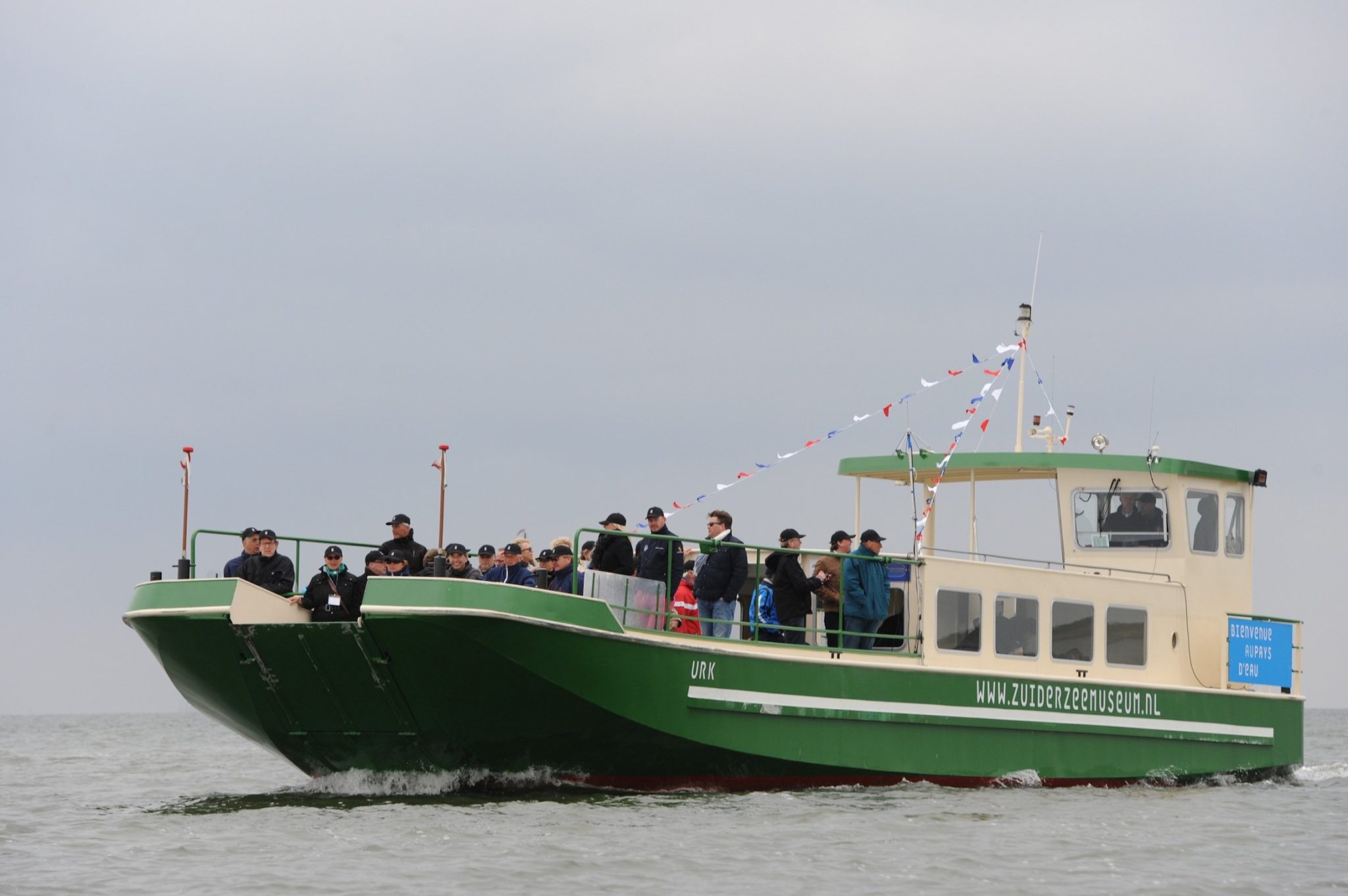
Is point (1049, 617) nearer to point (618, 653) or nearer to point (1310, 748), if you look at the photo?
point (618, 653)

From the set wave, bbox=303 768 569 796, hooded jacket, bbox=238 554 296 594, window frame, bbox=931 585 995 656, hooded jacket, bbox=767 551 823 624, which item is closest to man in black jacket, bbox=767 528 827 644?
hooded jacket, bbox=767 551 823 624

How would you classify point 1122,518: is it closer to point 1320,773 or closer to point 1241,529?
point 1241,529

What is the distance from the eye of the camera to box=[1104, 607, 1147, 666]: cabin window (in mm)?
17406

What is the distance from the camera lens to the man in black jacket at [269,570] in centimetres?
1517

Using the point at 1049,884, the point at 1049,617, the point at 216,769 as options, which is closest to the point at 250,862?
the point at 1049,884

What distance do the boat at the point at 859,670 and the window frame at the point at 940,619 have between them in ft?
0.08

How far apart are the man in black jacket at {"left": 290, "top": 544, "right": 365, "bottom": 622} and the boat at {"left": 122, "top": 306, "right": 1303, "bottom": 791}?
0.94 feet

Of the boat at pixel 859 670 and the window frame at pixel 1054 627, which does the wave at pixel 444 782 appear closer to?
the boat at pixel 859 670

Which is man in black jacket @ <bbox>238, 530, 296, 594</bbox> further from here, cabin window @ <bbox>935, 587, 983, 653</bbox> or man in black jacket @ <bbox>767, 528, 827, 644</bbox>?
cabin window @ <bbox>935, 587, 983, 653</bbox>

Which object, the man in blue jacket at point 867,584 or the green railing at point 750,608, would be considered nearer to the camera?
the green railing at point 750,608

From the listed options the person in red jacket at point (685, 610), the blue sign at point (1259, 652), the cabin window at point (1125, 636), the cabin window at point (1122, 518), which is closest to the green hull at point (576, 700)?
the person in red jacket at point (685, 610)

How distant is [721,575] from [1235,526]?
6.80 m

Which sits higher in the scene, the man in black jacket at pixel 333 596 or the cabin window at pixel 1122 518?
the cabin window at pixel 1122 518

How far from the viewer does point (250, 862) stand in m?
12.2
